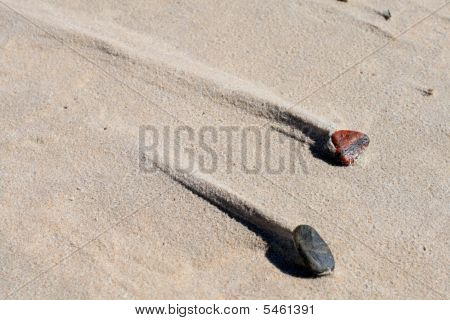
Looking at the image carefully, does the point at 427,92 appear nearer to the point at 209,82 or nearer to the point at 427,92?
the point at 427,92

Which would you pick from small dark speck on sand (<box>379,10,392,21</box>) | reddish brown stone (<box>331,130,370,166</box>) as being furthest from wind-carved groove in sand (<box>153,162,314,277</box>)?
small dark speck on sand (<box>379,10,392,21</box>)

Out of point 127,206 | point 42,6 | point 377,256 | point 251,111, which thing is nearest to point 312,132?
point 251,111

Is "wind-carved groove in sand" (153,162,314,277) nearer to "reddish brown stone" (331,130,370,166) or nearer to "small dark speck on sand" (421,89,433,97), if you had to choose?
"reddish brown stone" (331,130,370,166)

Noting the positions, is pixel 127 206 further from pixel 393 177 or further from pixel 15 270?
pixel 393 177

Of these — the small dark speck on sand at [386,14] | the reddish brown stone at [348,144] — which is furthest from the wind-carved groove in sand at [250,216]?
Result: the small dark speck on sand at [386,14]

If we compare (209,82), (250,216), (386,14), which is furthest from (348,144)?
(386,14)

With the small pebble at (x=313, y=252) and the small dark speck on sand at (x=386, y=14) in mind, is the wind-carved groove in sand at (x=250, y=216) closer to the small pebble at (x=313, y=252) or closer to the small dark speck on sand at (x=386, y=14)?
the small pebble at (x=313, y=252)
